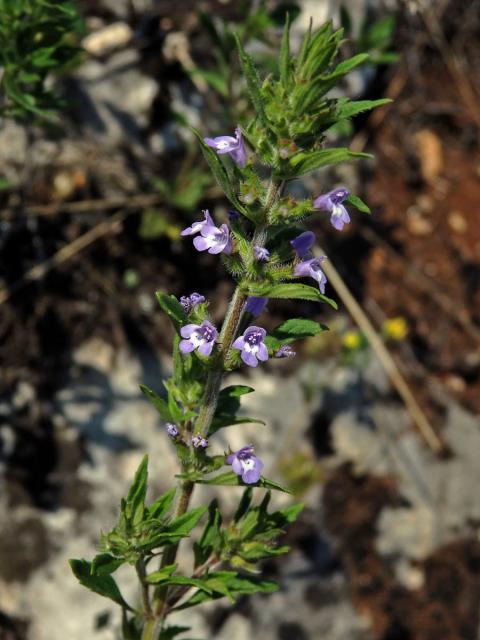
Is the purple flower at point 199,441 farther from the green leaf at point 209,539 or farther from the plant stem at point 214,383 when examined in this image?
the green leaf at point 209,539

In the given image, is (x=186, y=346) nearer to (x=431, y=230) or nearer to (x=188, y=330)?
(x=188, y=330)

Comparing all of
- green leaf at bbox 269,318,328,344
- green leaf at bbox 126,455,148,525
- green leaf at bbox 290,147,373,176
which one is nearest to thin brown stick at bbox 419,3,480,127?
green leaf at bbox 269,318,328,344

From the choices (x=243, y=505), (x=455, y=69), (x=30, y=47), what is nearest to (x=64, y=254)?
(x=30, y=47)

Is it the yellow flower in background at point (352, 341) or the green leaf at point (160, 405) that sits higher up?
the green leaf at point (160, 405)

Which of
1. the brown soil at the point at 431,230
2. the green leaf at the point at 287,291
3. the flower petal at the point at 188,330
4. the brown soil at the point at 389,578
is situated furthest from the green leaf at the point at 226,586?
the brown soil at the point at 431,230

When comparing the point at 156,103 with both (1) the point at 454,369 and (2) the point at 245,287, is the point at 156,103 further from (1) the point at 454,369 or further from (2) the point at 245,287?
(2) the point at 245,287

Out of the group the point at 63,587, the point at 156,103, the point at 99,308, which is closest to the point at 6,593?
the point at 63,587
